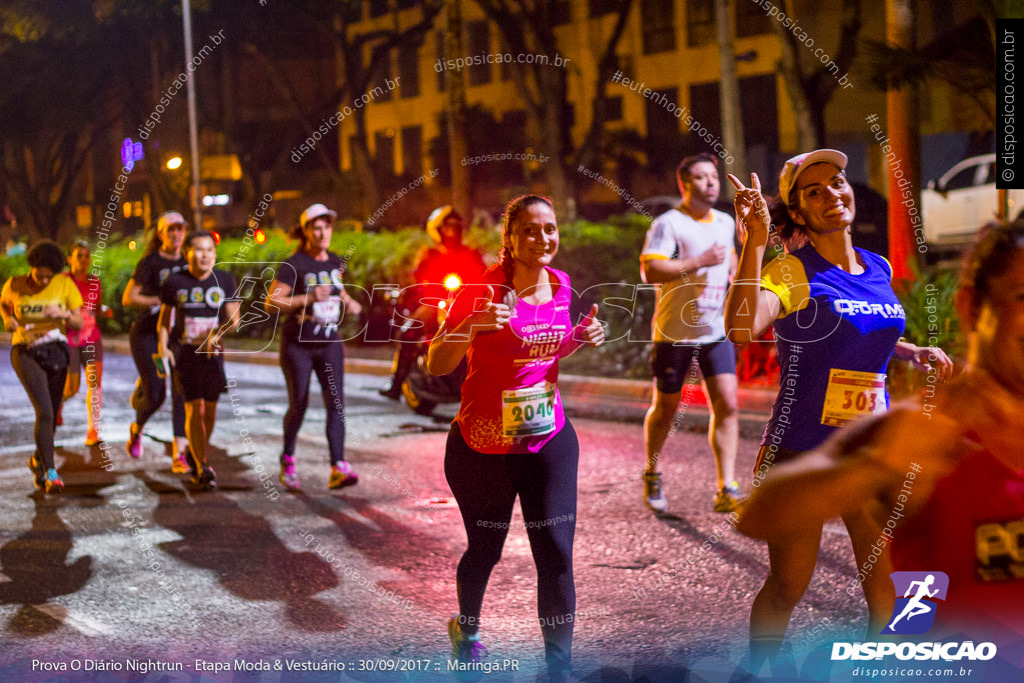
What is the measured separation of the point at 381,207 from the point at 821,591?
94.8 ft

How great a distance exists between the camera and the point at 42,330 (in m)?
7.47

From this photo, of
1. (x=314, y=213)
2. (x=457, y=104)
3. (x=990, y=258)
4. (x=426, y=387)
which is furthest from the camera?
(x=457, y=104)

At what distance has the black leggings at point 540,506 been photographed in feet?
12.8

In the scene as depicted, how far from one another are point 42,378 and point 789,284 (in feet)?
18.0

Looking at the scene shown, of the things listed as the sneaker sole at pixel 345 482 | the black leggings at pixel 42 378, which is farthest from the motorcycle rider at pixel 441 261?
the black leggings at pixel 42 378

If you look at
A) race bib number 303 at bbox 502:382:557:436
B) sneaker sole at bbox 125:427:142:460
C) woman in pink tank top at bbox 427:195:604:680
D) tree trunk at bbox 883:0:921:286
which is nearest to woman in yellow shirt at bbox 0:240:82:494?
sneaker sole at bbox 125:427:142:460

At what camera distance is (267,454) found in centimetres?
878

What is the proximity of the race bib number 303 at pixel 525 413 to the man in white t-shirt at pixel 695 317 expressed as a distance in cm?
250

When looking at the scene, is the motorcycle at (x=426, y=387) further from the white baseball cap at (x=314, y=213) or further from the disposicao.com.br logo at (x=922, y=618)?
the disposicao.com.br logo at (x=922, y=618)

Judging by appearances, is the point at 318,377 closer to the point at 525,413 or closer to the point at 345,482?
the point at 345,482

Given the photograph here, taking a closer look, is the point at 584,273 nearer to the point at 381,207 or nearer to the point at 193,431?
the point at 193,431

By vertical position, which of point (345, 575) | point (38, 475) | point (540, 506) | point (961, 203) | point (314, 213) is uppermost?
point (961, 203)

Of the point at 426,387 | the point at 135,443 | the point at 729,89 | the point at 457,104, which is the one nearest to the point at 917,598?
the point at 135,443

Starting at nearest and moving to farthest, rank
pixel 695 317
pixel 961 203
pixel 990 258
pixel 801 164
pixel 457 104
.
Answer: pixel 990 258 < pixel 801 164 < pixel 695 317 < pixel 457 104 < pixel 961 203
